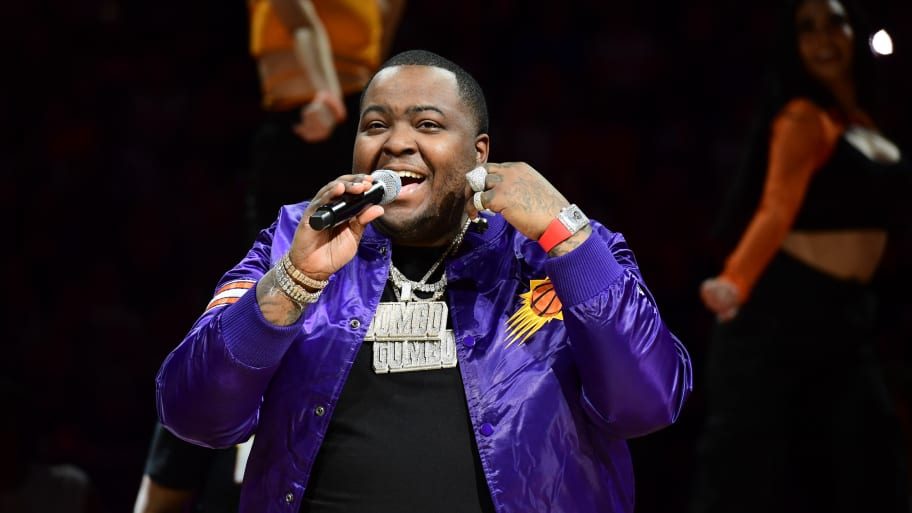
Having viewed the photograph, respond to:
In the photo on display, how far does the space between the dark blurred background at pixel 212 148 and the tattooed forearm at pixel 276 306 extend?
2.51m

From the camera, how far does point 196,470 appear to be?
2.33 metres

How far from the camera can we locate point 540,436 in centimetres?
168

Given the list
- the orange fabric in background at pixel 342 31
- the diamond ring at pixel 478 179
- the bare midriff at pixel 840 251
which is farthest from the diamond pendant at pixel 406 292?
the bare midriff at pixel 840 251

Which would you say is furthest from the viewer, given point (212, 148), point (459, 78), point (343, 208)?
point (212, 148)

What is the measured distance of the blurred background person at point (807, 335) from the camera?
3.02 m

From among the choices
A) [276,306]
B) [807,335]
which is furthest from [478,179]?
[807,335]

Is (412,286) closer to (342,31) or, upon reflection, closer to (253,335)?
(253,335)

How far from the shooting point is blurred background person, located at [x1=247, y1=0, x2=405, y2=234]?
2.82m

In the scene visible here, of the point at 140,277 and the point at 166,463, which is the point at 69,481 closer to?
the point at 166,463

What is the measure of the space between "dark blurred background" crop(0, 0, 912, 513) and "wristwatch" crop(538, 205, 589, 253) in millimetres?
2538

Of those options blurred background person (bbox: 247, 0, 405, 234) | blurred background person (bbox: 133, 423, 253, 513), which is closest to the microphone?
blurred background person (bbox: 133, 423, 253, 513)

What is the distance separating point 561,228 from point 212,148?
3.39 meters

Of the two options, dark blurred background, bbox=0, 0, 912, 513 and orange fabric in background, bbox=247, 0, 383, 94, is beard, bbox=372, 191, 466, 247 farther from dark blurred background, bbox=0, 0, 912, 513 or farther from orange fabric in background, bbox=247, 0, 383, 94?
dark blurred background, bbox=0, 0, 912, 513

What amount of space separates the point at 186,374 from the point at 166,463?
28.3 inches
